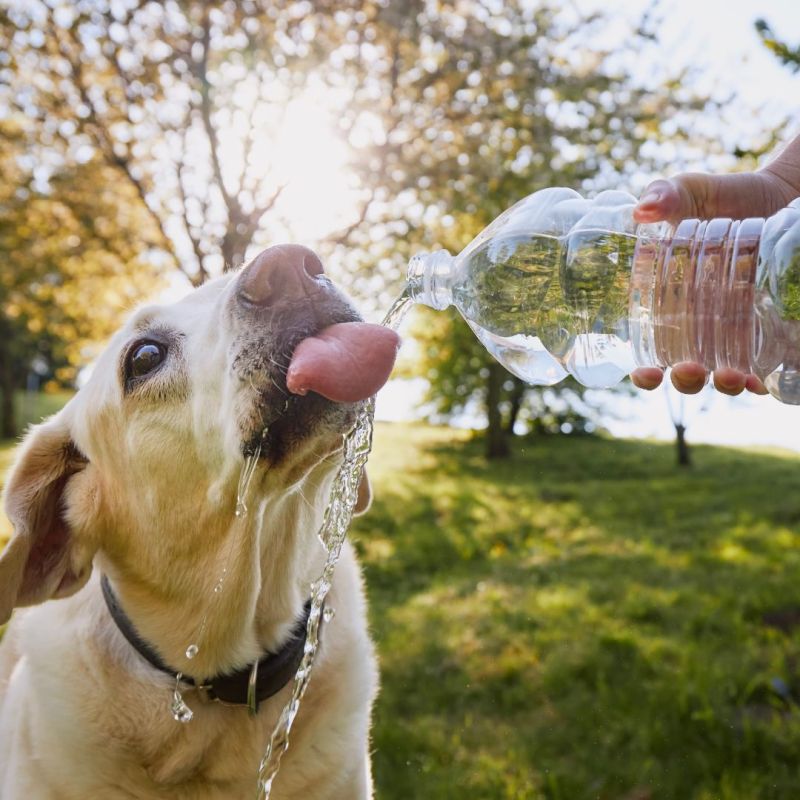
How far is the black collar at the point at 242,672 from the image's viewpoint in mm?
2525

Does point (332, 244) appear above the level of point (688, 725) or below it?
above

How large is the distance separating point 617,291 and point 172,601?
166 cm

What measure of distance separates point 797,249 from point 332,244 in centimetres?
804

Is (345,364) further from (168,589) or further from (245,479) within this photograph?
(168,589)

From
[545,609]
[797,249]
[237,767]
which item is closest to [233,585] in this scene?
[237,767]

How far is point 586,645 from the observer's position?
5188mm

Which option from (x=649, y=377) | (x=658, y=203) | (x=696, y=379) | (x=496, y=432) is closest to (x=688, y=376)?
(x=696, y=379)

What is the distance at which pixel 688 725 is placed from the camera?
3.97 metres

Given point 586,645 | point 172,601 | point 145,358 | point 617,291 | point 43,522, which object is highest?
point 617,291

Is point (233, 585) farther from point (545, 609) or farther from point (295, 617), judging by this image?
point (545, 609)

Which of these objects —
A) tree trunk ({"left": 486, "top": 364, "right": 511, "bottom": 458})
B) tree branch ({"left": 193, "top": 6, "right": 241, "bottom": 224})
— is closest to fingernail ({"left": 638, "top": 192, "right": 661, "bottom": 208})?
tree branch ({"left": 193, "top": 6, "right": 241, "bottom": 224})

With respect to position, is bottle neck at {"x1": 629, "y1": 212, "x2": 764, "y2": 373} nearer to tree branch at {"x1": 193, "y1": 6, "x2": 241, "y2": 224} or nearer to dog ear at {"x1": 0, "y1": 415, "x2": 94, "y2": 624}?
dog ear at {"x1": 0, "y1": 415, "x2": 94, "y2": 624}

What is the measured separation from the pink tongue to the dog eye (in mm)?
615

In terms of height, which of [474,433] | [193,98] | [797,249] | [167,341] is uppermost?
[193,98]
